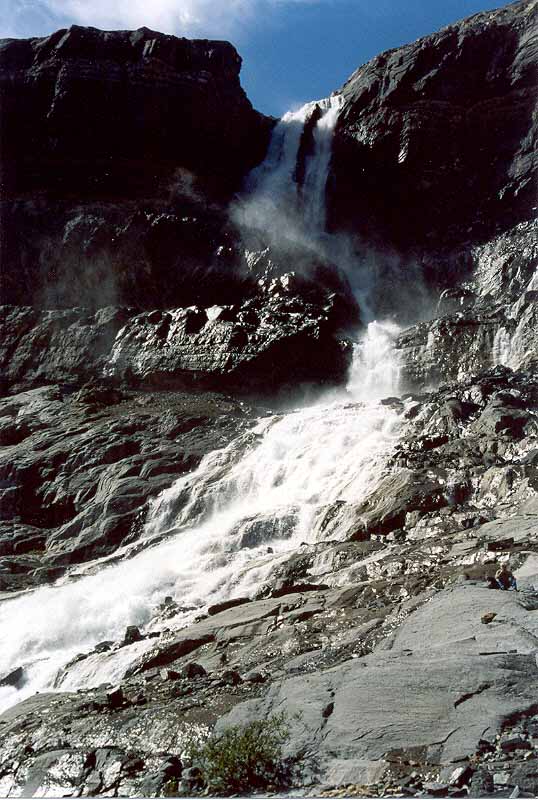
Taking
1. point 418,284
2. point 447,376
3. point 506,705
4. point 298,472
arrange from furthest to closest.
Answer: point 418,284
point 447,376
point 298,472
point 506,705

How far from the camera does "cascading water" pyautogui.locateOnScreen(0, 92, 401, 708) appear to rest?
72.3ft

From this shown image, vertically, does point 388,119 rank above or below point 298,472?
above

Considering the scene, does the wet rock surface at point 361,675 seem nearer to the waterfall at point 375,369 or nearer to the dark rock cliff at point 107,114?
the waterfall at point 375,369

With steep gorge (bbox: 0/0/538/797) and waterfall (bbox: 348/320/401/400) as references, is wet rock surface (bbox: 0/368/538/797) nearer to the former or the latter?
steep gorge (bbox: 0/0/538/797)

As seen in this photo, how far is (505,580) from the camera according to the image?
13461mm

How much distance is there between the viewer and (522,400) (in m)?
29.3

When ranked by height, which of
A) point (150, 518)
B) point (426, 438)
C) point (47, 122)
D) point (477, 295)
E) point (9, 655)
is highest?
point (47, 122)

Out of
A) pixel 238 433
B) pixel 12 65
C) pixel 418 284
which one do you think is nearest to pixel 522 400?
pixel 238 433

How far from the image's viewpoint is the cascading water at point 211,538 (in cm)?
2203

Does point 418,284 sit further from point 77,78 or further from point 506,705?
point 506,705

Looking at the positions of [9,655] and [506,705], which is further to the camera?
[9,655]

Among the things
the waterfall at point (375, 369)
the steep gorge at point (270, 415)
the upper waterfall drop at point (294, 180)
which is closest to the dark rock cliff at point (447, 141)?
the steep gorge at point (270, 415)

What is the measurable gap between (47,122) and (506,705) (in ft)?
191

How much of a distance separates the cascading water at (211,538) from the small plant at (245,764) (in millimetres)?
7923
